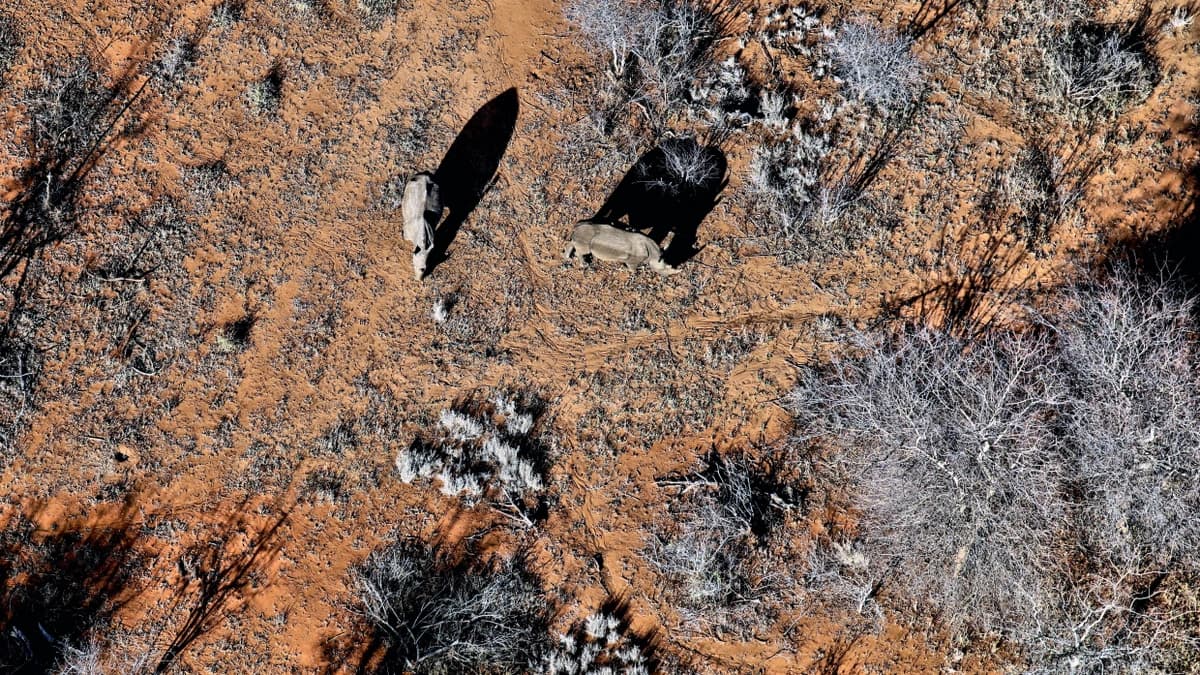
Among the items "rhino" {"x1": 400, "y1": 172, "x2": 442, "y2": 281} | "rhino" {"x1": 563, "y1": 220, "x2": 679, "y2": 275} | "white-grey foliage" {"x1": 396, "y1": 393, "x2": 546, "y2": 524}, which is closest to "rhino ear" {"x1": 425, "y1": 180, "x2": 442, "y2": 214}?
"rhino" {"x1": 400, "y1": 172, "x2": 442, "y2": 281}

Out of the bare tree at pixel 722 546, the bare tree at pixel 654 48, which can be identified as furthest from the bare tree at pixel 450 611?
the bare tree at pixel 654 48

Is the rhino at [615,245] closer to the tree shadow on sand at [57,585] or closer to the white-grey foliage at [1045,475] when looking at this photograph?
the white-grey foliage at [1045,475]

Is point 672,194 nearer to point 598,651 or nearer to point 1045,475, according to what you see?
point 1045,475

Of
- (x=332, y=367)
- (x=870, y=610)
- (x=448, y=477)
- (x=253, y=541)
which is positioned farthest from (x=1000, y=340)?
(x=253, y=541)

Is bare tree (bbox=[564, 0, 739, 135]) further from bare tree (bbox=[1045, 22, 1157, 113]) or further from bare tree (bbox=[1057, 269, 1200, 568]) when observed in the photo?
bare tree (bbox=[1057, 269, 1200, 568])

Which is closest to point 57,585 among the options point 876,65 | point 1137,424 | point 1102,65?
point 876,65

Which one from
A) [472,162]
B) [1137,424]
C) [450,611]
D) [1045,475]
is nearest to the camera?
[1137,424]
